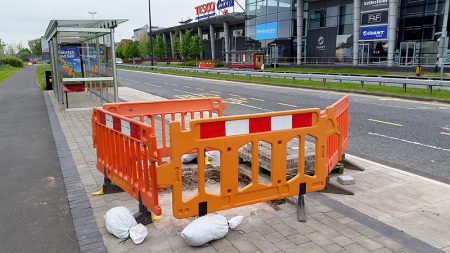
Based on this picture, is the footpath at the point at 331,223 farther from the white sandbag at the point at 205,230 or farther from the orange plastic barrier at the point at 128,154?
the orange plastic barrier at the point at 128,154

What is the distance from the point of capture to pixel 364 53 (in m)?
39.2

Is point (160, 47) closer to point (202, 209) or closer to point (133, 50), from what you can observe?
point (133, 50)

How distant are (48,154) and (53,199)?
8.82 ft

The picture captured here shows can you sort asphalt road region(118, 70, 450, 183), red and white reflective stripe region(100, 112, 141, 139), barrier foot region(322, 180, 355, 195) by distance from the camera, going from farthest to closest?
asphalt road region(118, 70, 450, 183)
barrier foot region(322, 180, 355, 195)
red and white reflective stripe region(100, 112, 141, 139)

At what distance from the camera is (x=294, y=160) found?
4.96m

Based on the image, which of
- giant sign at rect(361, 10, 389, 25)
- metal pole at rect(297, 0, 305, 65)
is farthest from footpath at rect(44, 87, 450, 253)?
metal pole at rect(297, 0, 305, 65)

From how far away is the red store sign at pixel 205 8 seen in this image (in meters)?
65.8

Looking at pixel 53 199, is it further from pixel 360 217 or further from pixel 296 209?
pixel 360 217

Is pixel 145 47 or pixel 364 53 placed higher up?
pixel 145 47

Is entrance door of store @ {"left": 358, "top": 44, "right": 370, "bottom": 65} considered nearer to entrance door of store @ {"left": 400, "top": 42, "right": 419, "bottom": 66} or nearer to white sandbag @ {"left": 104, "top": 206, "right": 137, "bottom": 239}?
entrance door of store @ {"left": 400, "top": 42, "right": 419, "bottom": 66}

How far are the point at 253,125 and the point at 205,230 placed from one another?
1193 mm

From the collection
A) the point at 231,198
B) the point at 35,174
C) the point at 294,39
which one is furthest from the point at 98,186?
the point at 294,39

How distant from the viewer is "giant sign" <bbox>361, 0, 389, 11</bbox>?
36.1 meters

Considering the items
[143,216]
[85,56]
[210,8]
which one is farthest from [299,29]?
[143,216]
